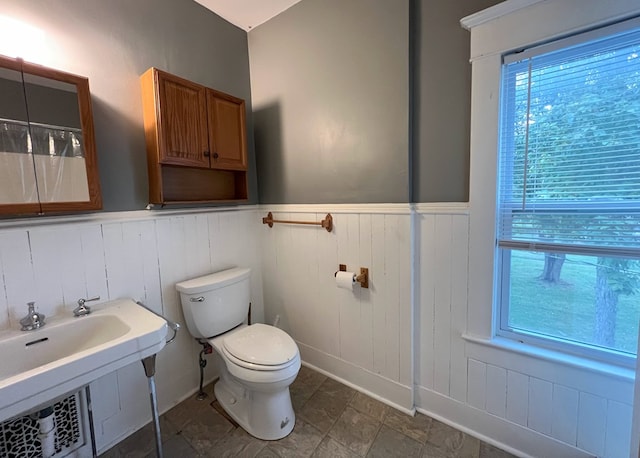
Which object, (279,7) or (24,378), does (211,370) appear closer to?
(24,378)

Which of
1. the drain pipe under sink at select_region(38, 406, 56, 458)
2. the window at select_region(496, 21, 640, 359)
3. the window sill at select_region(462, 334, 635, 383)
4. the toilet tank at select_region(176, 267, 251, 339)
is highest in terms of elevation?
the window at select_region(496, 21, 640, 359)

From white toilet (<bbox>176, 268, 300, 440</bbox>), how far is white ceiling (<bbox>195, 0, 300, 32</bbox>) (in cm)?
174

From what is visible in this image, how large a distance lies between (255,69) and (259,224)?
117cm

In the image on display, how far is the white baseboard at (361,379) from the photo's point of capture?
5.44ft

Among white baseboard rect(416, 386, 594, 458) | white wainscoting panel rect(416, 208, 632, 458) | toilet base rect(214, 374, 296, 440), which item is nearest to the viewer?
white wainscoting panel rect(416, 208, 632, 458)

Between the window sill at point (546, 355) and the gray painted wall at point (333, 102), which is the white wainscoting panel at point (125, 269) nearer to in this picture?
the gray painted wall at point (333, 102)

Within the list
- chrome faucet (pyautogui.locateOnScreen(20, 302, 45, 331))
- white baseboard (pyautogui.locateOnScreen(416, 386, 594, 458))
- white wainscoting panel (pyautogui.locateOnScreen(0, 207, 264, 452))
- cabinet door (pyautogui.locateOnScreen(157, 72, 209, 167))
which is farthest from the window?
chrome faucet (pyautogui.locateOnScreen(20, 302, 45, 331))

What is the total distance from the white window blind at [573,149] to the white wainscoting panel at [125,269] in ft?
5.64

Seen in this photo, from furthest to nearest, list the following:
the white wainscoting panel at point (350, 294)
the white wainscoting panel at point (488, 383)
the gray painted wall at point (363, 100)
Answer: the white wainscoting panel at point (350, 294) < the gray painted wall at point (363, 100) < the white wainscoting panel at point (488, 383)

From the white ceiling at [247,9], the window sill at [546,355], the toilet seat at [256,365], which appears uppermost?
the white ceiling at [247,9]

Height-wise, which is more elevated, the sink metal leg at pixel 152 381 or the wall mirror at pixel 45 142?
the wall mirror at pixel 45 142

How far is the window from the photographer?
3.51 feet

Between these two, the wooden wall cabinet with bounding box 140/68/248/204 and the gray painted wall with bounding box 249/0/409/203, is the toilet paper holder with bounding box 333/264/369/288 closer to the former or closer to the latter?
the gray painted wall with bounding box 249/0/409/203

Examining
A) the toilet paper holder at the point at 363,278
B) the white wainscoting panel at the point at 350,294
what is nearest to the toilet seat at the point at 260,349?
the white wainscoting panel at the point at 350,294
